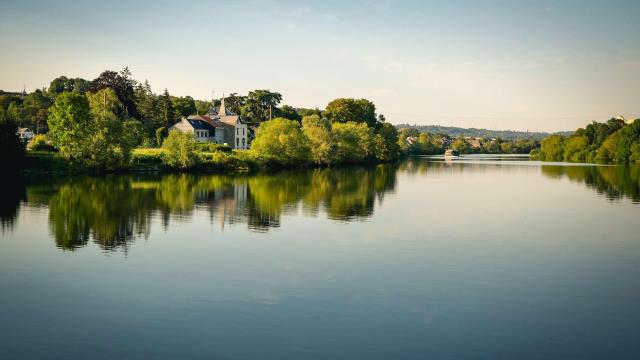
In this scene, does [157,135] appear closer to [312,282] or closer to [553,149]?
[312,282]

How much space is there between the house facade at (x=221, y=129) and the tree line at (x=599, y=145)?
Answer: 81944 mm

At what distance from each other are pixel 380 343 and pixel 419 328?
1.45 m

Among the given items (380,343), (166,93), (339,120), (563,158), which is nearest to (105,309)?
A: (380,343)

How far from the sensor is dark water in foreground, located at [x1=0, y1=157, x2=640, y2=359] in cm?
1209

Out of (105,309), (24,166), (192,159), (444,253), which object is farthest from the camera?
(192,159)

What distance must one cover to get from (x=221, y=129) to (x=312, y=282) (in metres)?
89.0

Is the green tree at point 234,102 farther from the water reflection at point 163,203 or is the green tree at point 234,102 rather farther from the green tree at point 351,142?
the water reflection at point 163,203

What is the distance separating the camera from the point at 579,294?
16359 millimetres

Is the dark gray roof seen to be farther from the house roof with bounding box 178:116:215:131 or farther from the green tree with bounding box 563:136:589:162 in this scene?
the green tree with bounding box 563:136:589:162

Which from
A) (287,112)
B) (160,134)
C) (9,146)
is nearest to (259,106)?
(287,112)

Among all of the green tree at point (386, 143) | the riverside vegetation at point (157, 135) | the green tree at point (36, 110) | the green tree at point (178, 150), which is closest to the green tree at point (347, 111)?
the riverside vegetation at point (157, 135)

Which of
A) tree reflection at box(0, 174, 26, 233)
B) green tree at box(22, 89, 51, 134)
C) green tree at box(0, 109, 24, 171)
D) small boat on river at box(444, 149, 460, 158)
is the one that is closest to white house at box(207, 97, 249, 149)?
green tree at box(22, 89, 51, 134)

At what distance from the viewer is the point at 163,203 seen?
35.5 m

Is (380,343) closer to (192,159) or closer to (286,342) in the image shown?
(286,342)
